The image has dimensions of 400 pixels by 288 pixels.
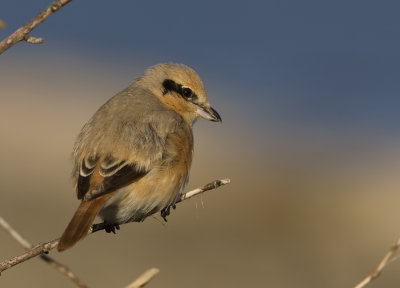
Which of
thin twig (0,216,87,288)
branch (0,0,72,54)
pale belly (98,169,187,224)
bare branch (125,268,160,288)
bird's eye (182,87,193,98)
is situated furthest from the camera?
bird's eye (182,87,193,98)

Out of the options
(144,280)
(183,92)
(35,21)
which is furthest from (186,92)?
(144,280)

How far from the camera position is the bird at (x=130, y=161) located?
4.44 metres

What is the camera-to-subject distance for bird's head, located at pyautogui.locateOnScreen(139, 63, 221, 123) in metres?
5.61

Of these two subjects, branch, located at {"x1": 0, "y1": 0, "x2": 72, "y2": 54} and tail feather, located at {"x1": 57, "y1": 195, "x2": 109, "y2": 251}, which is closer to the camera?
branch, located at {"x1": 0, "y1": 0, "x2": 72, "y2": 54}

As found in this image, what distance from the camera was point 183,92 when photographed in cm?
561

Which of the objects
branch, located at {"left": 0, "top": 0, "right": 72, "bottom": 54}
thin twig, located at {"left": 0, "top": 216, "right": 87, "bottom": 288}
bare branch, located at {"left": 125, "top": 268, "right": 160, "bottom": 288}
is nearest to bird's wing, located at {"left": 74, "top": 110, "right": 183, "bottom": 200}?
branch, located at {"left": 0, "top": 0, "right": 72, "bottom": 54}

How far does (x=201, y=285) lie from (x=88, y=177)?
881cm

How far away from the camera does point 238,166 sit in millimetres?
20266

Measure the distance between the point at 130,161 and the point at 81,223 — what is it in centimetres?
67

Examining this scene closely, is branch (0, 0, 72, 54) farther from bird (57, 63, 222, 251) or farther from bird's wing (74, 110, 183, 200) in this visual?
bird's wing (74, 110, 183, 200)

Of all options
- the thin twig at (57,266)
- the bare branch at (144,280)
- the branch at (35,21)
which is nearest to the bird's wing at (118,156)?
the branch at (35,21)

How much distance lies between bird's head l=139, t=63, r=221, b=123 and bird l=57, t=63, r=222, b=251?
27 centimetres

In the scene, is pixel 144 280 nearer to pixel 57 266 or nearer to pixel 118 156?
pixel 57 266

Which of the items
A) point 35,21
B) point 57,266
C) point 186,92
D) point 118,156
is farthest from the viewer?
point 186,92
